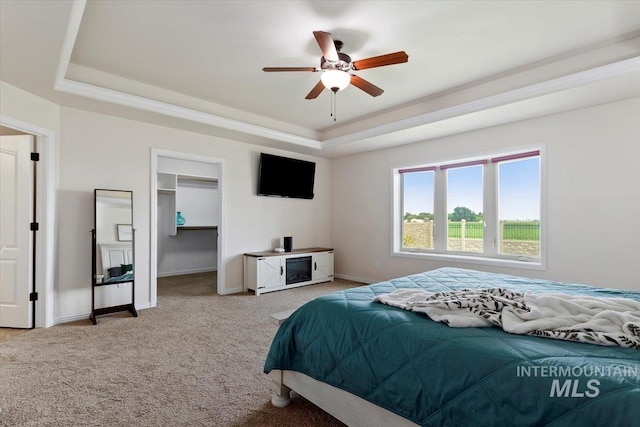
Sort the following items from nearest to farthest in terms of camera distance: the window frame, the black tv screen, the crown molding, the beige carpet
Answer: the beige carpet, the crown molding, the window frame, the black tv screen

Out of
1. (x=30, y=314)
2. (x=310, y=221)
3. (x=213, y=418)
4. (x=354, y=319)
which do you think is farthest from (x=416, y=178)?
(x=30, y=314)

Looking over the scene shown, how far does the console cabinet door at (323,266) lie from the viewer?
545 cm

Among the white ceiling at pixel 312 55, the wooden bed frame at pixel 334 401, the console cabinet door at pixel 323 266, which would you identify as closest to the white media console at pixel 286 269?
the console cabinet door at pixel 323 266

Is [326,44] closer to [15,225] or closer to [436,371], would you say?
[436,371]

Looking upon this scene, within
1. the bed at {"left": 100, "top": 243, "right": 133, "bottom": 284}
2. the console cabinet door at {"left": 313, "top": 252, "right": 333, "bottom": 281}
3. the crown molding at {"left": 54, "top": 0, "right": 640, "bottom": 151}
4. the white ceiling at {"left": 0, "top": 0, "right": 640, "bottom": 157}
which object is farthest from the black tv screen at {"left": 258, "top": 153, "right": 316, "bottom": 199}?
the bed at {"left": 100, "top": 243, "right": 133, "bottom": 284}

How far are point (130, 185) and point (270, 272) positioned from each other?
2253mm

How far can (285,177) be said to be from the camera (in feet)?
17.9

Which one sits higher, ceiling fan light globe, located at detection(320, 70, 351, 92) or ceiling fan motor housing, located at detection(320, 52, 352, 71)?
ceiling fan motor housing, located at detection(320, 52, 352, 71)

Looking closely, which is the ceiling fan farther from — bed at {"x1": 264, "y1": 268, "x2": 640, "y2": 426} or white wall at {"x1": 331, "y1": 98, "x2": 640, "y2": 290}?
white wall at {"x1": 331, "y1": 98, "x2": 640, "y2": 290}

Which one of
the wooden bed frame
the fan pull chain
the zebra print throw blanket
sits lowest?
the wooden bed frame

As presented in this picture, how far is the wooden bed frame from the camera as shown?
140cm

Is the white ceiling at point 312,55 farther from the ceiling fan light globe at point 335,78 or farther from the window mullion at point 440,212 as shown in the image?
the window mullion at point 440,212

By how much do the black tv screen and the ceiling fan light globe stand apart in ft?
8.51

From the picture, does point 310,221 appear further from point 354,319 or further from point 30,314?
point 354,319
